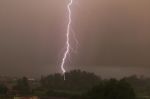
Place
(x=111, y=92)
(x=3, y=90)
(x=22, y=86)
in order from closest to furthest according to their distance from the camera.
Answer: (x=111, y=92) → (x=3, y=90) → (x=22, y=86)

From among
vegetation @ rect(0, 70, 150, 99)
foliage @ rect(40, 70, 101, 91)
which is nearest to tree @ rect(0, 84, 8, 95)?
vegetation @ rect(0, 70, 150, 99)

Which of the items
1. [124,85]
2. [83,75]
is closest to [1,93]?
[124,85]

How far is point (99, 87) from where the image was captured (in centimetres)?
2405

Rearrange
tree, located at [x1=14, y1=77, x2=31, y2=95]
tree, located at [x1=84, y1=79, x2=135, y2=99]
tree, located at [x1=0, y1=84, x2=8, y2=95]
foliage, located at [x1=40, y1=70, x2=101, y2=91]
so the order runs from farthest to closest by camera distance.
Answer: foliage, located at [x1=40, y1=70, x2=101, y2=91], tree, located at [x1=14, y1=77, x2=31, y2=95], tree, located at [x1=0, y1=84, x2=8, y2=95], tree, located at [x1=84, y1=79, x2=135, y2=99]

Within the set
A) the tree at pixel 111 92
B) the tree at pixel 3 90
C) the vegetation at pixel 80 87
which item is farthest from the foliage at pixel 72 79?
the tree at pixel 111 92

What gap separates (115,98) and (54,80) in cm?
2037

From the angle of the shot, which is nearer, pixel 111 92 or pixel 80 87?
pixel 111 92

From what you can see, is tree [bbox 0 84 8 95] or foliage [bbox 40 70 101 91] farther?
foliage [bbox 40 70 101 91]

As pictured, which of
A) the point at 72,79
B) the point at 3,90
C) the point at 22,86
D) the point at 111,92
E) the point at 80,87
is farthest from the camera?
the point at 72,79

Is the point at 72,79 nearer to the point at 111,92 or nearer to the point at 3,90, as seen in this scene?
the point at 3,90

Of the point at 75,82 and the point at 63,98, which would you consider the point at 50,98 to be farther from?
the point at 75,82

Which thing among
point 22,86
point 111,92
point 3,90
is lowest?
point 111,92

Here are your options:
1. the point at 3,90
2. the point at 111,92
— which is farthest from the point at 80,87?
the point at 111,92

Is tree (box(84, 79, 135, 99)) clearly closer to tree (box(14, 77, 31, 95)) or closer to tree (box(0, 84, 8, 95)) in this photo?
tree (box(0, 84, 8, 95))
